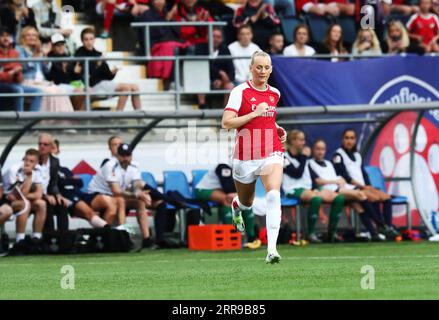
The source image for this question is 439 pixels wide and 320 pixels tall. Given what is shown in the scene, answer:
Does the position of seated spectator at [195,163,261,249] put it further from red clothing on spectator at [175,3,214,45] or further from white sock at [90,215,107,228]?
red clothing on spectator at [175,3,214,45]

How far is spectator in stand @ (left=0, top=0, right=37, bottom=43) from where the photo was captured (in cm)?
2153

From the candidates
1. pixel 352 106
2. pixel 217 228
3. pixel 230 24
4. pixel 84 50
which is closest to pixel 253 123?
pixel 217 228

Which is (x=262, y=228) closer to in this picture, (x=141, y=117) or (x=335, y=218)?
(x=335, y=218)

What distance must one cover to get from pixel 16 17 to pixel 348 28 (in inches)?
256

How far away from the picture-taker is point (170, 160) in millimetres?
20219

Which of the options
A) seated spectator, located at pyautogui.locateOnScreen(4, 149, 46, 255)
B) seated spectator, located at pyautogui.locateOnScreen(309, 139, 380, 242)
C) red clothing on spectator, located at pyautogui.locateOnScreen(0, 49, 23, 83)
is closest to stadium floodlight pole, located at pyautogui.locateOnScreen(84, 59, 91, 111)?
red clothing on spectator, located at pyautogui.locateOnScreen(0, 49, 23, 83)

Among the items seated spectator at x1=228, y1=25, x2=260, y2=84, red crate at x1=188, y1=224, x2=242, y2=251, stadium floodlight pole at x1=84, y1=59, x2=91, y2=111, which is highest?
seated spectator at x1=228, y1=25, x2=260, y2=84

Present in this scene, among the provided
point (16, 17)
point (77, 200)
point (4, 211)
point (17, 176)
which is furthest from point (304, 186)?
point (16, 17)

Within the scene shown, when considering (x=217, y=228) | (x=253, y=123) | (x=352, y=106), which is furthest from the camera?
(x=352, y=106)

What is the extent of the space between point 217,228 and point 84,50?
4626mm

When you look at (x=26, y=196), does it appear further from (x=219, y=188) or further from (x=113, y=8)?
(x=113, y=8)

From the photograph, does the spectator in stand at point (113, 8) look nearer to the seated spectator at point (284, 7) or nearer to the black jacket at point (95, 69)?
the black jacket at point (95, 69)

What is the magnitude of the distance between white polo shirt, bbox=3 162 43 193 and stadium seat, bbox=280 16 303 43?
21.9ft

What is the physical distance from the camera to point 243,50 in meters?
22.2
